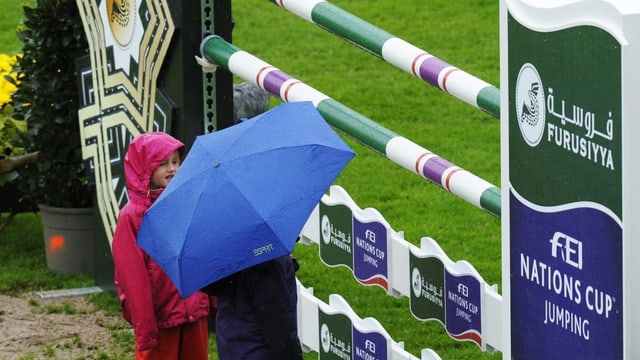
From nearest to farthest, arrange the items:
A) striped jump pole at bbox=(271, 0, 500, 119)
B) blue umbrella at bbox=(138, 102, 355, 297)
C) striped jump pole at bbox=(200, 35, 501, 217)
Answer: blue umbrella at bbox=(138, 102, 355, 297) < striped jump pole at bbox=(271, 0, 500, 119) < striped jump pole at bbox=(200, 35, 501, 217)

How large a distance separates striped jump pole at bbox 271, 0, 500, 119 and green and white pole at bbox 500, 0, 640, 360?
1.23 m

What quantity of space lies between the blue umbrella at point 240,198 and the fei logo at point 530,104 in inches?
50.2

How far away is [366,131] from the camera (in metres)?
5.92

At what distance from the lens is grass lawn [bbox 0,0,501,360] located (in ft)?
27.1

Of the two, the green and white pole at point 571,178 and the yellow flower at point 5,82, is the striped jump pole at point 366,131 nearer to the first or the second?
the green and white pole at point 571,178

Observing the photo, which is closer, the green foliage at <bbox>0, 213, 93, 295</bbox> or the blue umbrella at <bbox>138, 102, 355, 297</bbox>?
the blue umbrella at <bbox>138, 102, 355, 297</bbox>

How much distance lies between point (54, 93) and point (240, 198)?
3766 mm

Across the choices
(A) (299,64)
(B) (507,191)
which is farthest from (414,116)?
(B) (507,191)

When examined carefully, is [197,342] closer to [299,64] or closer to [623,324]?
[623,324]

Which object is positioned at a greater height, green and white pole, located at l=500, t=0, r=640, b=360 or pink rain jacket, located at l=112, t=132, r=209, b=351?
green and white pole, located at l=500, t=0, r=640, b=360

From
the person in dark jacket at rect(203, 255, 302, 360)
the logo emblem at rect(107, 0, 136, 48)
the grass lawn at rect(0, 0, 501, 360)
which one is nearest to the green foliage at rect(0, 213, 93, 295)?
the grass lawn at rect(0, 0, 501, 360)

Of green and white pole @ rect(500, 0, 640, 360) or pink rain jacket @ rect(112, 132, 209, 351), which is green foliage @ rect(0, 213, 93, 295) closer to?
pink rain jacket @ rect(112, 132, 209, 351)

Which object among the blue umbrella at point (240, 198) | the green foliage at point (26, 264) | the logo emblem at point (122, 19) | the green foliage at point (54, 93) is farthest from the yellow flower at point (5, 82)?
the blue umbrella at point (240, 198)

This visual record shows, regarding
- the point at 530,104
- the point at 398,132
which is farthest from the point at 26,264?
the point at 530,104
